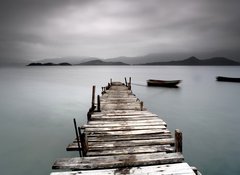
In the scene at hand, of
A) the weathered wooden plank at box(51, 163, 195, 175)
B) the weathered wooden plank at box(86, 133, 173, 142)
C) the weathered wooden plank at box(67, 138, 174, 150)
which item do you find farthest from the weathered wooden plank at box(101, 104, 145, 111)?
the weathered wooden plank at box(51, 163, 195, 175)

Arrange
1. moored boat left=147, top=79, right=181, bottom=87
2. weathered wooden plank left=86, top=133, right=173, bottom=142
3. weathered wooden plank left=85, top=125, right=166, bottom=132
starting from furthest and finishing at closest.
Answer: moored boat left=147, top=79, right=181, bottom=87, weathered wooden plank left=85, top=125, right=166, bottom=132, weathered wooden plank left=86, top=133, right=173, bottom=142

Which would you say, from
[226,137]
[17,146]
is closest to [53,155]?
[17,146]

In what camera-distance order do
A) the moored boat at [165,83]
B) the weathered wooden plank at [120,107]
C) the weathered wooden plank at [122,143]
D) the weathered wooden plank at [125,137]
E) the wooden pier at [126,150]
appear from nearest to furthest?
the wooden pier at [126,150], the weathered wooden plank at [122,143], the weathered wooden plank at [125,137], the weathered wooden plank at [120,107], the moored boat at [165,83]

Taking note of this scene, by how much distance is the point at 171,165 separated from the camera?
4914mm

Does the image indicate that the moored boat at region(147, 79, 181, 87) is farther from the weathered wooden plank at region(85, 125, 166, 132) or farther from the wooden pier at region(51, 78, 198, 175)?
the weathered wooden plank at region(85, 125, 166, 132)

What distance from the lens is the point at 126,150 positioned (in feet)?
19.4

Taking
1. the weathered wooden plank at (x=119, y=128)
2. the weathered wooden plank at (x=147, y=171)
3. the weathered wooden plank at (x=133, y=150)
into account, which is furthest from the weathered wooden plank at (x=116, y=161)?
the weathered wooden plank at (x=119, y=128)

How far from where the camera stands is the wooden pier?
15.7 ft

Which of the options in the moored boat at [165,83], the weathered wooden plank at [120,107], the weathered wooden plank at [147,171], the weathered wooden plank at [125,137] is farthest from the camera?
the moored boat at [165,83]

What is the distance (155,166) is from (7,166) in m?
8.12

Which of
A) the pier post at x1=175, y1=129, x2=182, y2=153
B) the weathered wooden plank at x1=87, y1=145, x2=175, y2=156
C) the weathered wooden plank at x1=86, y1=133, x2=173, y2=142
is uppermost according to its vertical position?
the pier post at x1=175, y1=129, x2=182, y2=153

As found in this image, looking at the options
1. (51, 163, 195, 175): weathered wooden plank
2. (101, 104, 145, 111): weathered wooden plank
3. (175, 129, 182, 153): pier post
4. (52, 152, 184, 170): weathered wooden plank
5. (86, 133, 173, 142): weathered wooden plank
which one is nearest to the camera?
(51, 163, 195, 175): weathered wooden plank

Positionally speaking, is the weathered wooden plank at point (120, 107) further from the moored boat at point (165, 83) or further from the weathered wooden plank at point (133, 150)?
the moored boat at point (165, 83)

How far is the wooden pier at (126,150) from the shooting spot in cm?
478
